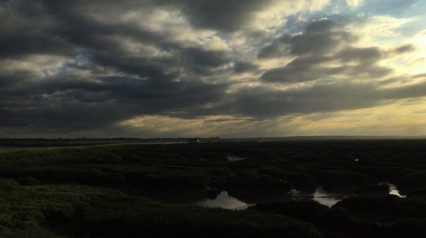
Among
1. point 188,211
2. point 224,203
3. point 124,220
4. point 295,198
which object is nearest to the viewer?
point 124,220

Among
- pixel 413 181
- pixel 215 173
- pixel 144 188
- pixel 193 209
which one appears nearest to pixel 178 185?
pixel 144 188

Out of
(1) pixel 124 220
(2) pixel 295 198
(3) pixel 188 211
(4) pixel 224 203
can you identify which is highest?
(3) pixel 188 211

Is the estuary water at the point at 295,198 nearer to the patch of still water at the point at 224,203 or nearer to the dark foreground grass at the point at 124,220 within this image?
the patch of still water at the point at 224,203

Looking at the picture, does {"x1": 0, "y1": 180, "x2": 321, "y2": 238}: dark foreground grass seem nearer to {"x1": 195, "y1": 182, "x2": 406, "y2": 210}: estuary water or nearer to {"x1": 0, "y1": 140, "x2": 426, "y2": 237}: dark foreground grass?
{"x1": 0, "y1": 140, "x2": 426, "y2": 237}: dark foreground grass

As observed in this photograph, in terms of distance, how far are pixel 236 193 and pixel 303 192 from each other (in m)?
8.08

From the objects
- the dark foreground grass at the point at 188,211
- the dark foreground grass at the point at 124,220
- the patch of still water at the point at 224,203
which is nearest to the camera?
the dark foreground grass at the point at 124,220

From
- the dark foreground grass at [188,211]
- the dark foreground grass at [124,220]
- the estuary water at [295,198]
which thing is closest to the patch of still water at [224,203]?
the estuary water at [295,198]

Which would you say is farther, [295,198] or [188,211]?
[295,198]

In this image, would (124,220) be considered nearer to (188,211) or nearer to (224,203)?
(188,211)

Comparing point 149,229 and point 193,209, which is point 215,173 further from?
point 149,229

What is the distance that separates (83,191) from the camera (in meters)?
35.8

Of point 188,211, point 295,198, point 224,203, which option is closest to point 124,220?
point 188,211

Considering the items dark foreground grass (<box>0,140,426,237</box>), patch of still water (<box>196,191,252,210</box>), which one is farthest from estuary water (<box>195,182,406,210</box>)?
dark foreground grass (<box>0,140,426,237</box>)

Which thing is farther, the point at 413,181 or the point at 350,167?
the point at 350,167
